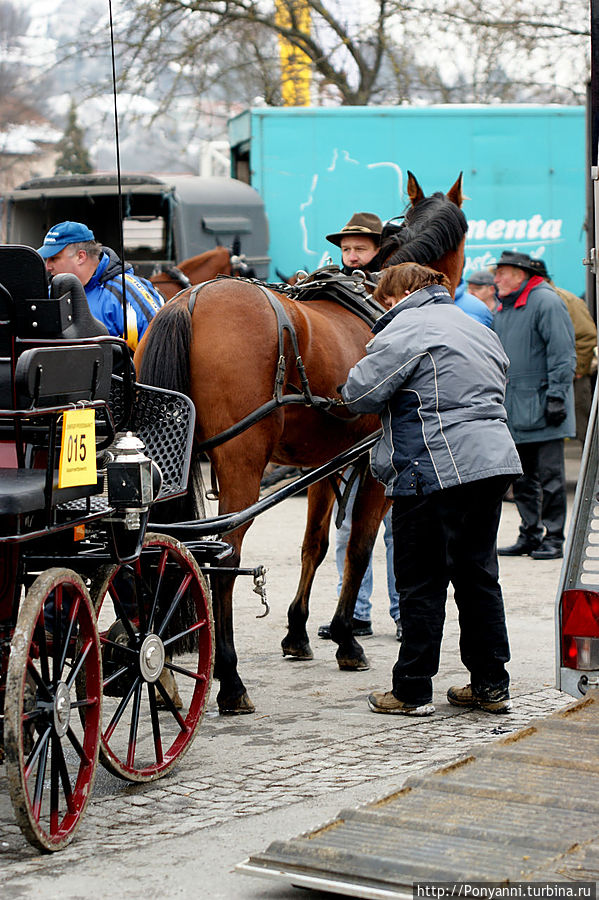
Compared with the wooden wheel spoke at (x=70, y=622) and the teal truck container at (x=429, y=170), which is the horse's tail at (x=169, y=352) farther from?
the teal truck container at (x=429, y=170)

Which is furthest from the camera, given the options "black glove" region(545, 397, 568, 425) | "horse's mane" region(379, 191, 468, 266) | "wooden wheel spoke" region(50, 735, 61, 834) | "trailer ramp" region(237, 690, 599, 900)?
"black glove" region(545, 397, 568, 425)

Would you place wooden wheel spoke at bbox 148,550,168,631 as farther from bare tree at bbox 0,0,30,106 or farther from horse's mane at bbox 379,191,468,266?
bare tree at bbox 0,0,30,106

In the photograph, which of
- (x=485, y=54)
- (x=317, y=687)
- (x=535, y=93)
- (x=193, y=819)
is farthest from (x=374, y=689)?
(x=535, y=93)

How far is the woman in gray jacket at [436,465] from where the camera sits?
523 cm

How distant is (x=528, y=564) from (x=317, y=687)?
3.51 m

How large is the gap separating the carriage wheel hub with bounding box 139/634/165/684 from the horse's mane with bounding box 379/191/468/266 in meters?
Answer: 2.40

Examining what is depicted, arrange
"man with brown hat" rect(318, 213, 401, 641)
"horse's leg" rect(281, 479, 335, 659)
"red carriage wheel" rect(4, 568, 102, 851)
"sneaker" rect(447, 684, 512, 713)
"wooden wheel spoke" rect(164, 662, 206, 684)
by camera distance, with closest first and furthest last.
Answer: "red carriage wheel" rect(4, 568, 102, 851)
"wooden wheel spoke" rect(164, 662, 206, 684)
"sneaker" rect(447, 684, 512, 713)
"horse's leg" rect(281, 479, 335, 659)
"man with brown hat" rect(318, 213, 401, 641)

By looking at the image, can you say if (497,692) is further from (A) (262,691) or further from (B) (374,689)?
(A) (262,691)

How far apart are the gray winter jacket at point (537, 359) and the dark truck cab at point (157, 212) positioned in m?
4.78

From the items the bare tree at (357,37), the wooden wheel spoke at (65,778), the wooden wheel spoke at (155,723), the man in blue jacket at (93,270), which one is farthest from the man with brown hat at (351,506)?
the bare tree at (357,37)

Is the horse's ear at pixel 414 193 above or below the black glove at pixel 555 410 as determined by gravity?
above

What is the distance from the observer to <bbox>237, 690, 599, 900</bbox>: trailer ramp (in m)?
3.16

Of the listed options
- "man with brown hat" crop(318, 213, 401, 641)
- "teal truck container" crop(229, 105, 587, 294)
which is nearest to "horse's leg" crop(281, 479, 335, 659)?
"man with brown hat" crop(318, 213, 401, 641)

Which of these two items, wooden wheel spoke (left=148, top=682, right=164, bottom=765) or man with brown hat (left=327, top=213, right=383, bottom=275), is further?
man with brown hat (left=327, top=213, right=383, bottom=275)
